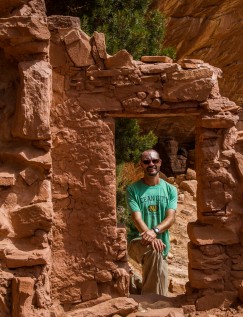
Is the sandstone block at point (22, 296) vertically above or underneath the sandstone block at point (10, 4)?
underneath

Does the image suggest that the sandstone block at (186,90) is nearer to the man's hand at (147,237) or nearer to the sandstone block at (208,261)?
the man's hand at (147,237)

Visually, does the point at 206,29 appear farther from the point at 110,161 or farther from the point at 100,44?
the point at 110,161

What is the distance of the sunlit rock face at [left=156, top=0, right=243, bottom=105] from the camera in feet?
36.1

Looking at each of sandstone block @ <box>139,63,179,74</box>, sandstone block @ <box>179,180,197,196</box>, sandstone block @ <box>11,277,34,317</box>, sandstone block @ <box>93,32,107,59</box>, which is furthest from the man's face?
sandstone block @ <box>179,180,197,196</box>

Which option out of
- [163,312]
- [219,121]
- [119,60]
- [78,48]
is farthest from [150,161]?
[163,312]

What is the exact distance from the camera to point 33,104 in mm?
4152

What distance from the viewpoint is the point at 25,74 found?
13.6 feet

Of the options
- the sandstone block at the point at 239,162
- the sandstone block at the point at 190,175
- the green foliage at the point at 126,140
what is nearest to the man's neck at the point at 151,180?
the sandstone block at the point at 239,162

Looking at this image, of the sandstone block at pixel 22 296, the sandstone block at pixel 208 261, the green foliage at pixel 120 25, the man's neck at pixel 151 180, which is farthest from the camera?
the green foliage at pixel 120 25

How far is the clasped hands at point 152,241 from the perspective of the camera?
5441mm

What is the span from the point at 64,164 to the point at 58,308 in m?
1.34

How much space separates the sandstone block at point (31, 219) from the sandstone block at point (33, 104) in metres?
0.50

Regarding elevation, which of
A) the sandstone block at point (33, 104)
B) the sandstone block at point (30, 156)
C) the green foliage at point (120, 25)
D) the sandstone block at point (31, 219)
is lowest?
the sandstone block at point (31, 219)

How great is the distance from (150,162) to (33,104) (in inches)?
77.8
